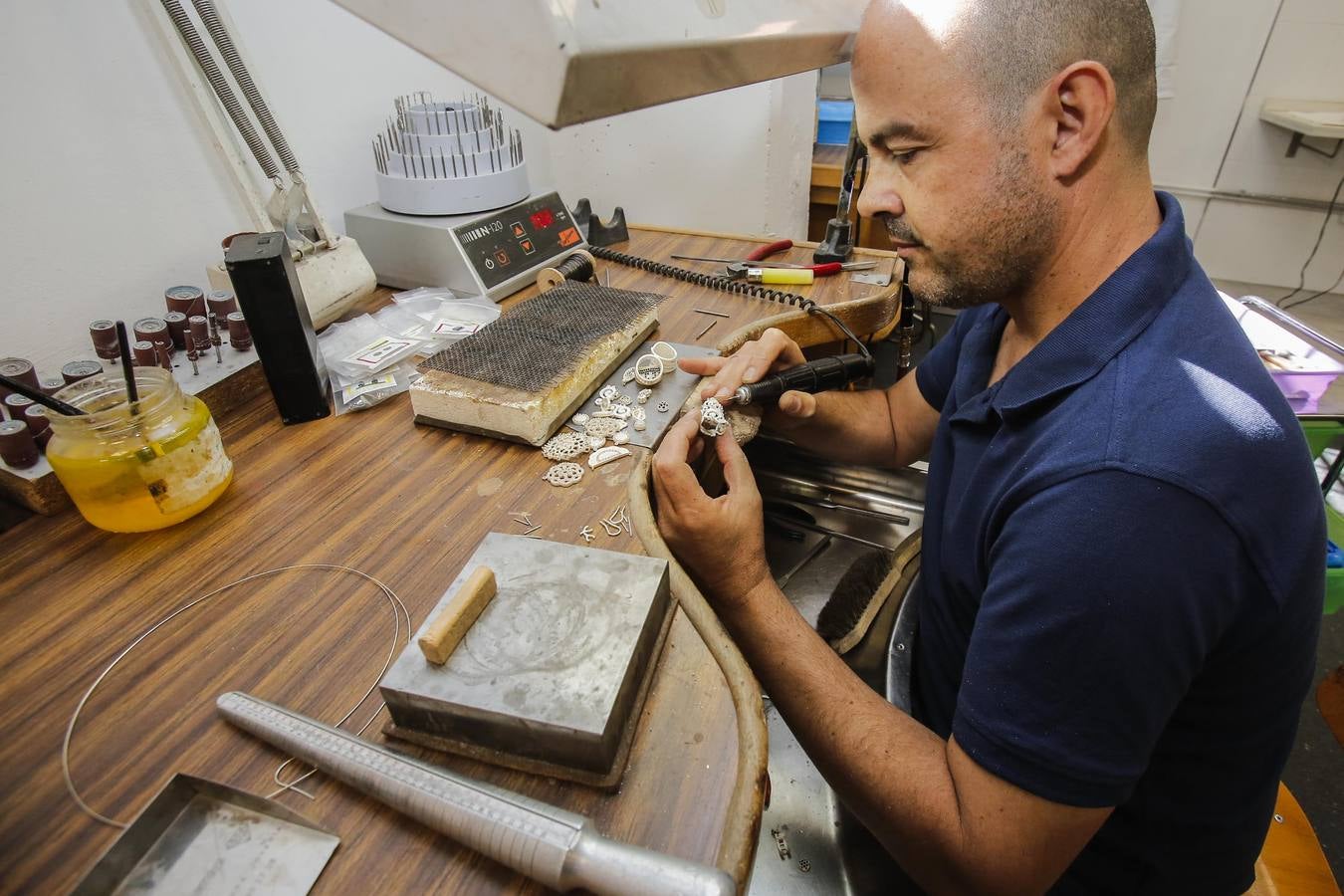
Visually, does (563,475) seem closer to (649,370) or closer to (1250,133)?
(649,370)

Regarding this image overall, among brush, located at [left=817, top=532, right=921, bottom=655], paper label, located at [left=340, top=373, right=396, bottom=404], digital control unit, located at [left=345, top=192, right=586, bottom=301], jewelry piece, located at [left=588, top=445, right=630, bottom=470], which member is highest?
digital control unit, located at [left=345, top=192, right=586, bottom=301]

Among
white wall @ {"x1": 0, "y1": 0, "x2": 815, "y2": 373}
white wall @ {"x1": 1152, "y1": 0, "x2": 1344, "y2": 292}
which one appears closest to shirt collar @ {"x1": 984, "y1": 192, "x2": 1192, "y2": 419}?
white wall @ {"x1": 0, "y1": 0, "x2": 815, "y2": 373}

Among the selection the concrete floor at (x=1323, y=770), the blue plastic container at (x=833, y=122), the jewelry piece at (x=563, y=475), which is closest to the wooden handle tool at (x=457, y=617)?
the jewelry piece at (x=563, y=475)

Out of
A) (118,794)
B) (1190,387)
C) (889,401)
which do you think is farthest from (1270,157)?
(118,794)

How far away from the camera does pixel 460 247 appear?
130 cm

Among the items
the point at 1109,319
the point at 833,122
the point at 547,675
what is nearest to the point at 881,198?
the point at 1109,319

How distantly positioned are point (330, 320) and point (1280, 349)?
168cm

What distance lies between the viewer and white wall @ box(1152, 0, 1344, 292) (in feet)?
8.95

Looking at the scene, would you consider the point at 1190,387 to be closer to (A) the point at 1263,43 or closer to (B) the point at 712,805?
(B) the point at 712,805

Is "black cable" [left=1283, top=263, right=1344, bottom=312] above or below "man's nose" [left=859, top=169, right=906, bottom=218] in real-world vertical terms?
below

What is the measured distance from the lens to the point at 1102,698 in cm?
56

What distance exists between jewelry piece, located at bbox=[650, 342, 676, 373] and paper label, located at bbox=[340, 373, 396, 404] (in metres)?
0.41

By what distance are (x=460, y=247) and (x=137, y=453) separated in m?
0.69

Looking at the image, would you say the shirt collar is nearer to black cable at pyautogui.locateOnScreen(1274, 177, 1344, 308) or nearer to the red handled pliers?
the red handled pliers
